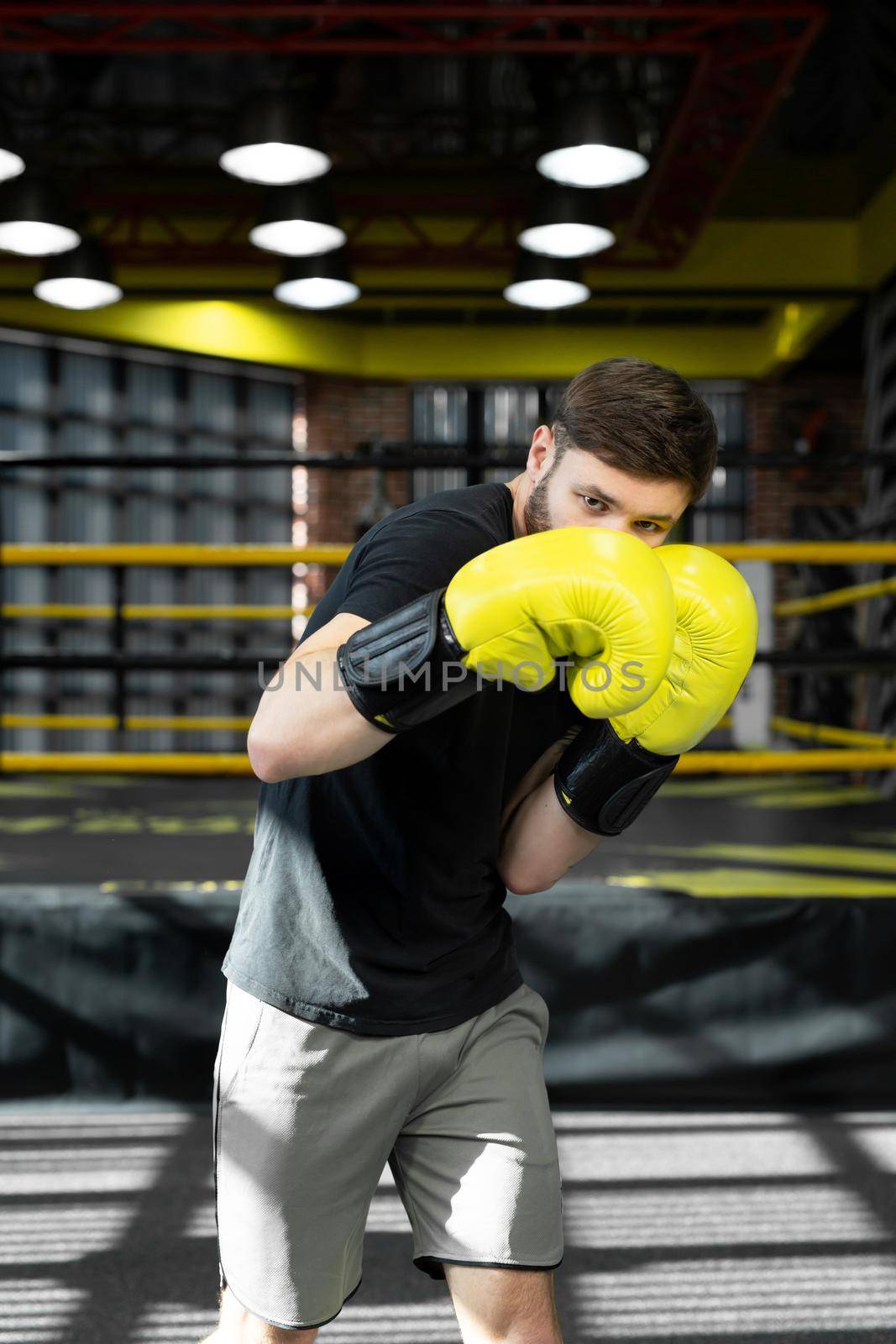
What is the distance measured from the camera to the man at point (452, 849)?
96cm

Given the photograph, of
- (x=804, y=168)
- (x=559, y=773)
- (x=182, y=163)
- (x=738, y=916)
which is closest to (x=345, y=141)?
(x=182, y=163)

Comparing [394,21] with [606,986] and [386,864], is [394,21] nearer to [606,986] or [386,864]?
[606,986]

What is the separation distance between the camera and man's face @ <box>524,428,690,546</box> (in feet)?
3.29

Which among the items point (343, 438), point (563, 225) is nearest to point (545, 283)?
point (563, 225)

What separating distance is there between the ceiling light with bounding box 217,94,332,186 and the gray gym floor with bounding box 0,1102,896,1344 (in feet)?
10.0

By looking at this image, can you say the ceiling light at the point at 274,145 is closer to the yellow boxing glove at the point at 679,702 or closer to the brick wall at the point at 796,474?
the yellow boxing glove at the point at 679,702

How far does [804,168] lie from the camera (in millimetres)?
6488

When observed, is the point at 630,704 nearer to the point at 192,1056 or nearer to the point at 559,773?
the point at 559,773

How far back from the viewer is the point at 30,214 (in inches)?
174

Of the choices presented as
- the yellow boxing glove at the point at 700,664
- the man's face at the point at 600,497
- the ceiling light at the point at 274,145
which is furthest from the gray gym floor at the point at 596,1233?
the ceiling light at the point at 274,145

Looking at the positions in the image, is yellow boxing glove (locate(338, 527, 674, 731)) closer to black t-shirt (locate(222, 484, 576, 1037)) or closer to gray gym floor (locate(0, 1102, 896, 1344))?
black t-shirt (locate(222, 484, 576, 1037))

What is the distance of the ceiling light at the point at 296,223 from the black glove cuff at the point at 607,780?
3810 millimetres

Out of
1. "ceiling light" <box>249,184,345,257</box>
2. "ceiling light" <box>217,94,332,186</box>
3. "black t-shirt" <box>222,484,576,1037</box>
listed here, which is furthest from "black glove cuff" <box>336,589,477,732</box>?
"ceiling light" <box>249,184,345,257</box>

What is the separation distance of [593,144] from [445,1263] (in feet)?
12.1
